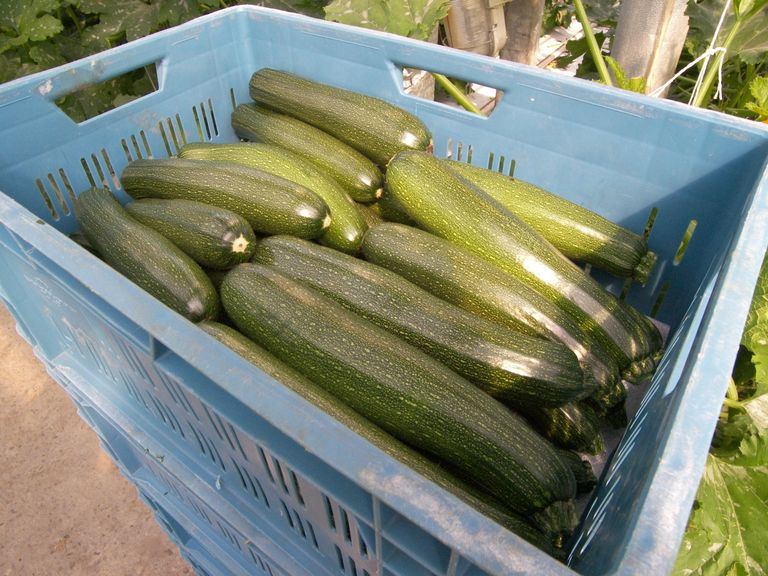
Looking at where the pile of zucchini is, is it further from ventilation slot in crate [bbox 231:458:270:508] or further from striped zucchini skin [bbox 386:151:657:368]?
ventilation slot in crate [bbox 231:458:270:508]

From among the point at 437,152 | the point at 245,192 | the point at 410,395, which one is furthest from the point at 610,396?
the point at 245,192

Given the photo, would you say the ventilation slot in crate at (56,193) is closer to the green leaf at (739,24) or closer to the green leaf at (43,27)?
the green leaf at (43,27)

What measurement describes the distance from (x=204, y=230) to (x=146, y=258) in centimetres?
15

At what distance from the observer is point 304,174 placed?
1.50 m

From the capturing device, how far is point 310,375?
44.3 inches

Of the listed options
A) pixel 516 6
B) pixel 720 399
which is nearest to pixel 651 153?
pixel 720 399

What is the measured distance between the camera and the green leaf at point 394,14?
188 cm

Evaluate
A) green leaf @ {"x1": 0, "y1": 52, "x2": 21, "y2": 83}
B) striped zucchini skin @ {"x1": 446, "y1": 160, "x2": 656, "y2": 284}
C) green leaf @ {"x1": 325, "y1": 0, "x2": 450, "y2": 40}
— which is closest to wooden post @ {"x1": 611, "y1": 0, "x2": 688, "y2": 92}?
green leaf @ {"x1": 325, "y1": 0, "x2": 450, "y2": 40}

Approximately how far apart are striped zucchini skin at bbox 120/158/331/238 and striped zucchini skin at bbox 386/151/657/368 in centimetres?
24

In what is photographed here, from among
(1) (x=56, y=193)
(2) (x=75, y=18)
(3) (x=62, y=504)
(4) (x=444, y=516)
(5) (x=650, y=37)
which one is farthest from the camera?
(2) (x=75, y=18)

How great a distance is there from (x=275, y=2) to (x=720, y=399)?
2.64 m

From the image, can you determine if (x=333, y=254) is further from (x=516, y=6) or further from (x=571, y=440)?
(x=516, y=6)

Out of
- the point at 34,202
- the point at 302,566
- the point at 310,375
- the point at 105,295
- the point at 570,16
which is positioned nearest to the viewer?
the point at 105,295

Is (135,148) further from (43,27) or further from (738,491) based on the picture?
(738,491)
